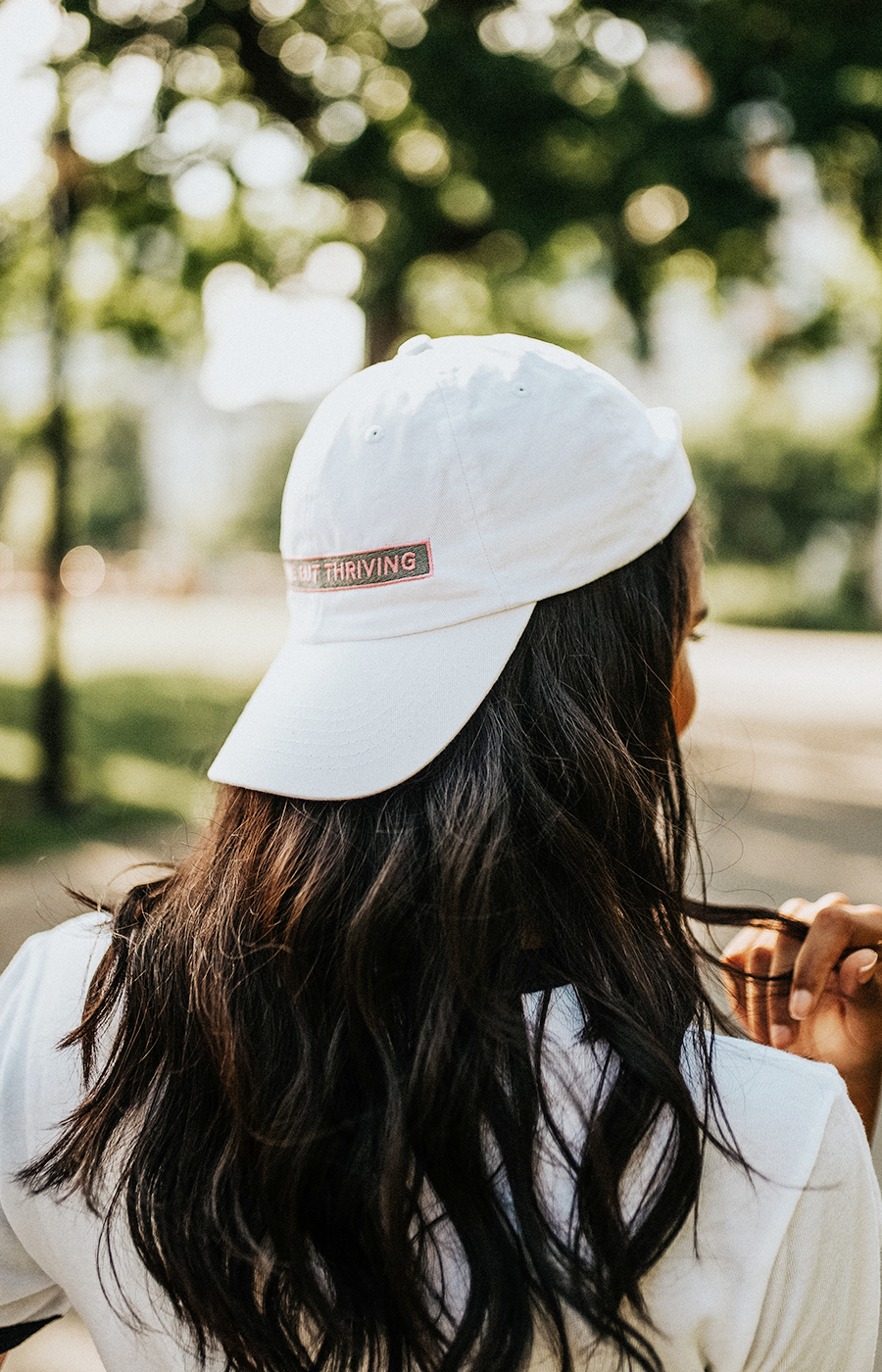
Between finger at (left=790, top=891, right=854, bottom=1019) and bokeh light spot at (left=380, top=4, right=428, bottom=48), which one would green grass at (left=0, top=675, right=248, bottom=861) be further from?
bokeh light spot at (left=380, top=4, right=428, bottom=48)

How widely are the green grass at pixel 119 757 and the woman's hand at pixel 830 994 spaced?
3310 mm

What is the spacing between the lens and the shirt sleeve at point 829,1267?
0.88m

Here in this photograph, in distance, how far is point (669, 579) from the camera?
1.17 m

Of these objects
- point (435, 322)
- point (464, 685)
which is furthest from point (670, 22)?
point (435, 322)

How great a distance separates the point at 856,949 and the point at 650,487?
23.4 inches

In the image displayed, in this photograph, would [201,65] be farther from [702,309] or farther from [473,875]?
[473,875]

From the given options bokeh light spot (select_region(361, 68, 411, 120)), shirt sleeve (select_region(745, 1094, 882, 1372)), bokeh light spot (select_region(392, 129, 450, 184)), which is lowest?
shirt sleeve (select_region(745, 1094, 882, 1372))

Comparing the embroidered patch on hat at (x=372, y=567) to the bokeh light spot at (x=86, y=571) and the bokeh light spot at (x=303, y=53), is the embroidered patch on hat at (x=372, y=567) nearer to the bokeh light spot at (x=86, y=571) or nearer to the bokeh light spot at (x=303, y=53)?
the bokeh light spot at (x=303, y=53)

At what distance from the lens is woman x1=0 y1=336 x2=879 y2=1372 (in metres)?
0.91

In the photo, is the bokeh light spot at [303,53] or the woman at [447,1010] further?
the bokeh light spot at [303,53]

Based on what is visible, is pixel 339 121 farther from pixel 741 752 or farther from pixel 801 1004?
pixel 801 1004

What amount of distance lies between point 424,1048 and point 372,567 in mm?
470

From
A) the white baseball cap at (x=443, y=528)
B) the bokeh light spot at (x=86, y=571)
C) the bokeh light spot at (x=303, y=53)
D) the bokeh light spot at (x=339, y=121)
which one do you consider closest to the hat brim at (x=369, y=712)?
the white baseball cap at (x=443, y=528)

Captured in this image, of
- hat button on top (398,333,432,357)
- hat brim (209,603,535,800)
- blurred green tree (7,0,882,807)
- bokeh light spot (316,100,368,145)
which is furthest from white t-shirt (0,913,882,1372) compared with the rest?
bokeh light spot (316,100,368,145)
